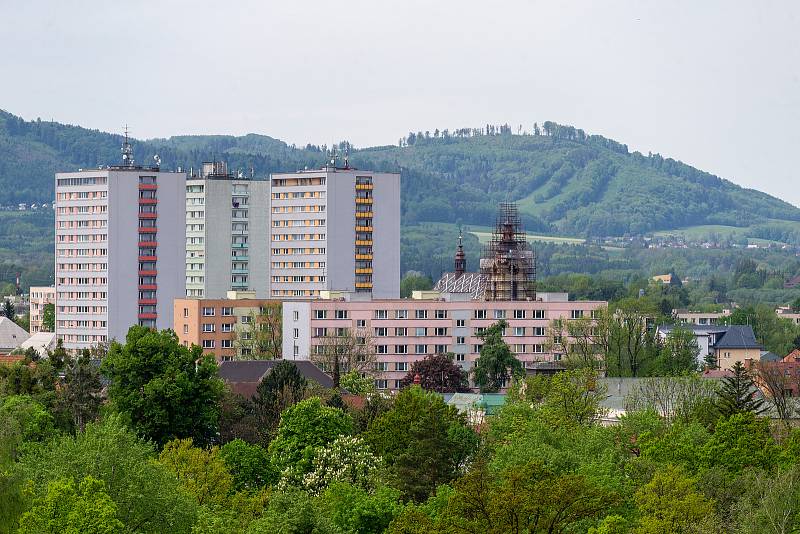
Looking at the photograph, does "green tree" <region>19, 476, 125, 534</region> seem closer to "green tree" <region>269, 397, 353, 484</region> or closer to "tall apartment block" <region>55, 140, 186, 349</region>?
"green tree" <region>269, 397, 353, 484</region>

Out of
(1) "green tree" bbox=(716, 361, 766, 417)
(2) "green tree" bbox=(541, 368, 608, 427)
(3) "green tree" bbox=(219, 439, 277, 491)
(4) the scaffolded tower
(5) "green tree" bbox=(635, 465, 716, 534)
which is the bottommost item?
(3) "green tree" bbox=(219, 439, 277, 491)

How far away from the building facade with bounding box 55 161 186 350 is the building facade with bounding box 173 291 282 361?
12.9 m

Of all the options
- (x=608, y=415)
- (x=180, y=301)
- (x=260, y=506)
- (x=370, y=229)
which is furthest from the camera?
(x=370, y=229)

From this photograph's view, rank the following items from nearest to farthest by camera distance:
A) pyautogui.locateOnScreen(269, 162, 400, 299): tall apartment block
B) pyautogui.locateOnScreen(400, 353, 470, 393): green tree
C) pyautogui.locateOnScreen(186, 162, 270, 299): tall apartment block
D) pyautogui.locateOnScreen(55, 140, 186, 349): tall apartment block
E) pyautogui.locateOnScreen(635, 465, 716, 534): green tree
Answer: pyautogui.locateOnScreen(635, 465, 716, 534): green tree < pyautogui.locateOnScreen(400, 353, 470, 393): green tree < pyautogui.locateOnScreen(55, 140, 186, 349): tall apartment block < pyautogui.locateOnScreen(269, 162, 400, 299): tall apartment block < pyautogui.locateOnScreen(186, 162, 270, 299): tall apartment block

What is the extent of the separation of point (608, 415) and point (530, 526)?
44585 mm

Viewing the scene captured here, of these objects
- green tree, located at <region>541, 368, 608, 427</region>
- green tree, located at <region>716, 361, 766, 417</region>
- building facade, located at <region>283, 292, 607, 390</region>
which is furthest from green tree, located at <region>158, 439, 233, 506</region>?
building facade, located at <region>283, 292, 607, 390</region>

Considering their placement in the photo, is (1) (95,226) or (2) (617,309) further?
(1) (95,226)

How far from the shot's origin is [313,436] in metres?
81.8

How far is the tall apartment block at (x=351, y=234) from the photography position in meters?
170

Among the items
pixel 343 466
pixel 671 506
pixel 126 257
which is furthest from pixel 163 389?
pixel 126 257

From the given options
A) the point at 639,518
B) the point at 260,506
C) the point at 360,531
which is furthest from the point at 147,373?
the point at 639,518

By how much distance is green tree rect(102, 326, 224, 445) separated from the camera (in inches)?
3469

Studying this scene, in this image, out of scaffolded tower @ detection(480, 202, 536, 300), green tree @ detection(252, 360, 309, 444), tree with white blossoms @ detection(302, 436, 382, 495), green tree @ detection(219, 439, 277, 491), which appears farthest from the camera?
scaffolded tower @ detection(480, 202, 536, 300)

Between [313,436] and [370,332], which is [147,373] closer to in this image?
[313,436]
